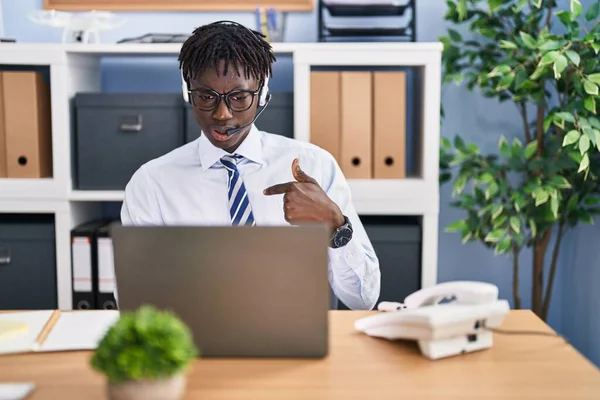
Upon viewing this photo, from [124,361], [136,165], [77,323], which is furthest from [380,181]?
[124,361]

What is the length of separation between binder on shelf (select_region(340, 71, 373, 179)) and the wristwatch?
72 cm

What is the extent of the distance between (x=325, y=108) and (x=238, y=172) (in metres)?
0.58

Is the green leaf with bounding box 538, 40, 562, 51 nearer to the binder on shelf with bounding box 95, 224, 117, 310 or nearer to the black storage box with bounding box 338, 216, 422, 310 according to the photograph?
the black storage box with bounding box 338, 216, 422, 310

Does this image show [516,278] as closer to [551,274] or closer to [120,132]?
[551,274]

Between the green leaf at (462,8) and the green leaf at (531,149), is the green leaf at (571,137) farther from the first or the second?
the green leaf at (462,8)

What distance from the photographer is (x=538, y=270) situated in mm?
2469

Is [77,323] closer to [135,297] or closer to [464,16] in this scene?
[135,297]

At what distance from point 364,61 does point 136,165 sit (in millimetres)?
800

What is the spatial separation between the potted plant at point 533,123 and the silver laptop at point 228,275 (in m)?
1.32

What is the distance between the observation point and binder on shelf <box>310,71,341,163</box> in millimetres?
2227

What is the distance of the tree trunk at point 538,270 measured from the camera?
8.04ft

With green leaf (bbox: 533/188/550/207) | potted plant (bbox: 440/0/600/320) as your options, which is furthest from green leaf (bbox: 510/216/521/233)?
green leaf (bbox: 533/188/550/207)

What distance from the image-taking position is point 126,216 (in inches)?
68.4

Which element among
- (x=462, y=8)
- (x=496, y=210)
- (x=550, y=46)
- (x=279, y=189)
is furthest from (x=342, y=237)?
(x=462, y=8)
